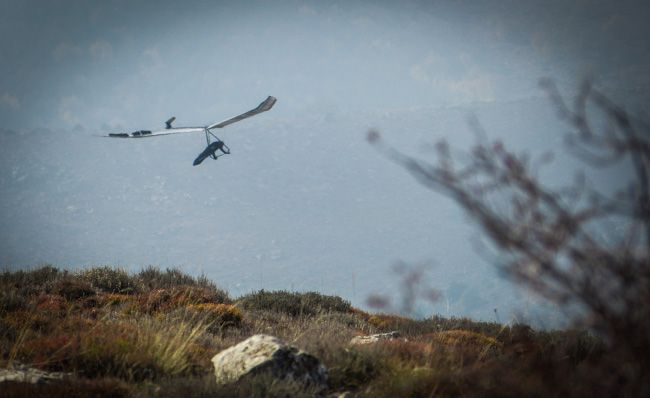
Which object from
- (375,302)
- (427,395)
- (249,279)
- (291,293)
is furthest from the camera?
(249,279)

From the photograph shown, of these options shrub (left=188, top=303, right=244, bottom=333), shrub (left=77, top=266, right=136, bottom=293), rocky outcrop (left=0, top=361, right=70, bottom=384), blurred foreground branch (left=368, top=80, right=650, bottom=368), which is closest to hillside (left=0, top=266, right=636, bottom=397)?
shrub (left=188, top=303, right=244, bottom=333)

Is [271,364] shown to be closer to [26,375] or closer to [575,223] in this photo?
A: [26,375]

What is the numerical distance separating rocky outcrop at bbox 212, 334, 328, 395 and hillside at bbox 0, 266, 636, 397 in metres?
0.19

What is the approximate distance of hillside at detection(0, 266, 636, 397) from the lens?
3.12m

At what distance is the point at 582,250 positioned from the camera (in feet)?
6.91

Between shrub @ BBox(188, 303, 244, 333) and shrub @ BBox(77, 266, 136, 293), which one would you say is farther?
shrub @ BBox(77, 266, 136, 293)

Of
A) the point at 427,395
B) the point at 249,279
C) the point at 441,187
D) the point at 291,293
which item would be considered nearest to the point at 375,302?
the point at 427,395

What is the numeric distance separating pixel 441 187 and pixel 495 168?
0.28 m

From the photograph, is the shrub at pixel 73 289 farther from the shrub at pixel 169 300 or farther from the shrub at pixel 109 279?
the shrub at pixel 169 300

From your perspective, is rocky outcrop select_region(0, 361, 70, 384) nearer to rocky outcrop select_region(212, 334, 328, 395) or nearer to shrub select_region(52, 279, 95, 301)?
rocky outcrop select_region(212, 334, 328, 395)

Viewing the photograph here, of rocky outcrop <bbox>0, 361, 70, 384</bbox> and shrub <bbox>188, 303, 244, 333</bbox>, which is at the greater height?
rocky outcrop <bbox>0, 361, 70, 384</bbox>

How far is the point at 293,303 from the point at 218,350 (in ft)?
14.6

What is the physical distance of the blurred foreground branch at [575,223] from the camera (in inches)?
80.0

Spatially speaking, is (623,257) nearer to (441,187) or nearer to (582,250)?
(582,250)
